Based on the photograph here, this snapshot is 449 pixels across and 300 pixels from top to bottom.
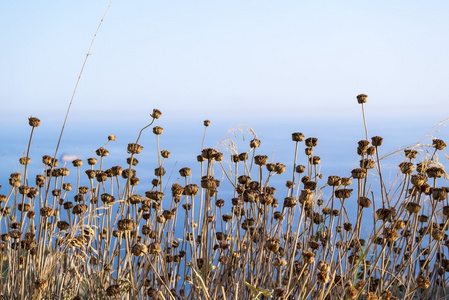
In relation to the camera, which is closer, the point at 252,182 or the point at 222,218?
the point at 252,182

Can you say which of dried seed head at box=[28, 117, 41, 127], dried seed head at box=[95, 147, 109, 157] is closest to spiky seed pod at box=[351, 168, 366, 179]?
dried seed head at box=[95, 147, 109, 157]

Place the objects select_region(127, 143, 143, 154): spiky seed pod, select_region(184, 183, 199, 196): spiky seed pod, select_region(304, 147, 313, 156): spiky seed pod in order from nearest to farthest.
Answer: select_region(184, 183, 199, 196): spiky seed pod
select_region(127, 143, 143, 154): spiky seed pod
select_region(304, 147, 313, 156): spiky seed pod

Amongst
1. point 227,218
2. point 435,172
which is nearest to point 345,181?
point 435,172

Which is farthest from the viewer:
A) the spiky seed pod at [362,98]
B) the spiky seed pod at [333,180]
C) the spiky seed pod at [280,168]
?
the spiky seed pod at [362,98]

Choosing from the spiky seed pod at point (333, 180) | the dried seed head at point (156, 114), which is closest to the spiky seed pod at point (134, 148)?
the dried seed head at point (156, 114)

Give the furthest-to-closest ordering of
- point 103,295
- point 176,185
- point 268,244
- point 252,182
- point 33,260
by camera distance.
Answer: point 33,260 < point 252,182 < point 103,295 < point 176,185 < point 268,244

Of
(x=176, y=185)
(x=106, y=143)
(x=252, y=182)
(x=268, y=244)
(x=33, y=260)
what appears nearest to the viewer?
(x=268, y=244)

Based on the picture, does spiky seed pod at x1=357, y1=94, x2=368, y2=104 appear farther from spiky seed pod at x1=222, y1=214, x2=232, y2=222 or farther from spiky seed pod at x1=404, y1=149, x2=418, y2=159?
spiky seed pod at x1=222, y1=214, x2=232, y2=222

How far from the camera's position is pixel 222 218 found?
2.97 meters

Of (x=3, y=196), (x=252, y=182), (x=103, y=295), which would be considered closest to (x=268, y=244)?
(x=252, y=182)

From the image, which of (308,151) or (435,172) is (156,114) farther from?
(435,172)

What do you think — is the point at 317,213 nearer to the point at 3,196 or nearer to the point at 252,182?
the point at 252,182

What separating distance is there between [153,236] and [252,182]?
22.2 inches

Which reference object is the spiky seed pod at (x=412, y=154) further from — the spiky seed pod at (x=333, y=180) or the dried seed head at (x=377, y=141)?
the spiky seed pod at (x=333, y=180)
